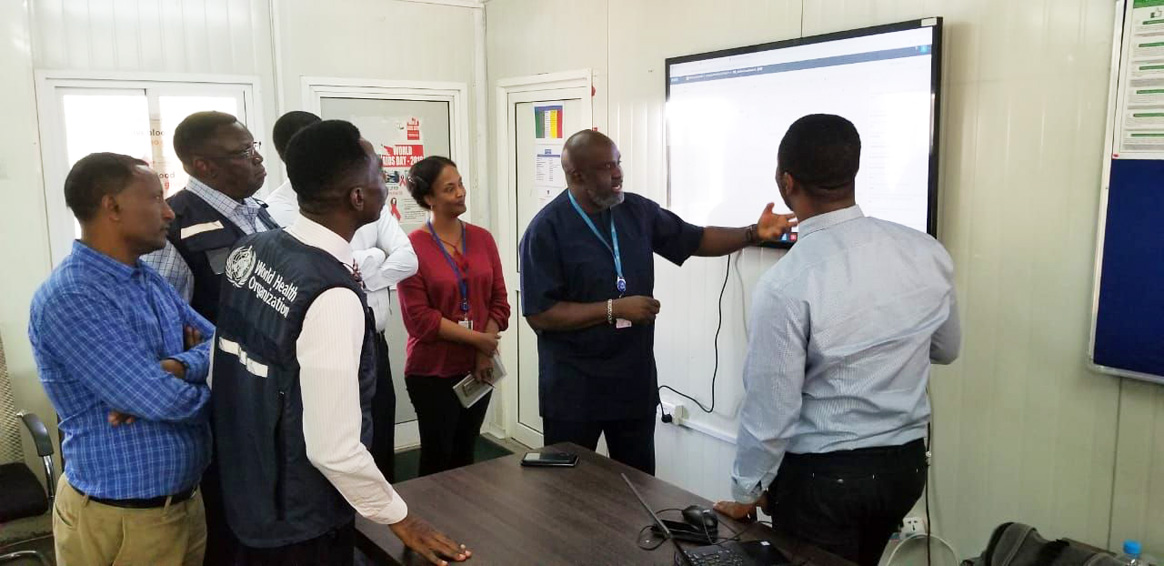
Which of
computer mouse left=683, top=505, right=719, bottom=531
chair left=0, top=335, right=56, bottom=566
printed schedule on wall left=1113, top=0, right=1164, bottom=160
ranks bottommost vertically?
chair left=0, top=335, right=56, bottom=566

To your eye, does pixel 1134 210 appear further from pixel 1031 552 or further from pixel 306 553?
pixel 306 553

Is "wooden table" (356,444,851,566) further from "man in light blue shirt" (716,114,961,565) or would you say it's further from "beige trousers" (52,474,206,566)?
"beige trousers" (52,474,206,566)

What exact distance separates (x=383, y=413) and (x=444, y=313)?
1.38 feet

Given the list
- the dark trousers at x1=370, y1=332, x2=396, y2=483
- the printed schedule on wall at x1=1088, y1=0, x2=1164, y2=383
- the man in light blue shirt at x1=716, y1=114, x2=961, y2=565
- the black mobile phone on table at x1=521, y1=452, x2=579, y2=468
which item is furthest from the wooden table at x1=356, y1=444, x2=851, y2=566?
the printed schedule on wall at x1=1088, y1=0, x2=1164, y2=383

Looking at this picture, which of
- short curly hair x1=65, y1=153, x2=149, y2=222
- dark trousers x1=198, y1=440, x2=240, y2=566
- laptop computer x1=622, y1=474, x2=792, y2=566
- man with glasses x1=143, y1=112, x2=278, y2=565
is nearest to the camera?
laptop computer x1=622, y1=474, x2=792, y2=566

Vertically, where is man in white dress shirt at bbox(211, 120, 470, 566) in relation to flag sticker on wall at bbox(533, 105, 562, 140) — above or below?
below

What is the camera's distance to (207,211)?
2152mm

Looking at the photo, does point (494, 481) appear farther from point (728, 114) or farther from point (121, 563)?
point (728, 114)

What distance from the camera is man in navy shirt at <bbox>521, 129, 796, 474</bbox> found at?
2520 millimetres

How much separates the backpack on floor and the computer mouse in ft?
2.98

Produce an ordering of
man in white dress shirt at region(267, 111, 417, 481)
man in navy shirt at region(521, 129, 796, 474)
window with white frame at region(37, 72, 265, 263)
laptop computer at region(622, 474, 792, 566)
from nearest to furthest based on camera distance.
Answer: laptop computer at region(622, 474, 792, 566) < man in navy shirt at region(521, 129, 796, 474) < man in white dress shirt at region(267, 111, 417, 481) < window with white frame at region(37, 72, 265, 263)

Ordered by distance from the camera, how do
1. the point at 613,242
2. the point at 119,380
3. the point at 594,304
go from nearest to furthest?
the point at 119,380 < the point at 594,304 < the point at 613,242

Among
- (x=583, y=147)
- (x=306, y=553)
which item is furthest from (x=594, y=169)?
(x=306, y=553)

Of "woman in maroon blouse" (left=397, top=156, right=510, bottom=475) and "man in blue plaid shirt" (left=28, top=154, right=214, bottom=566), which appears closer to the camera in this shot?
"man in blue plaid shirt" (left=28, top=154, right=214, bottom=566)
